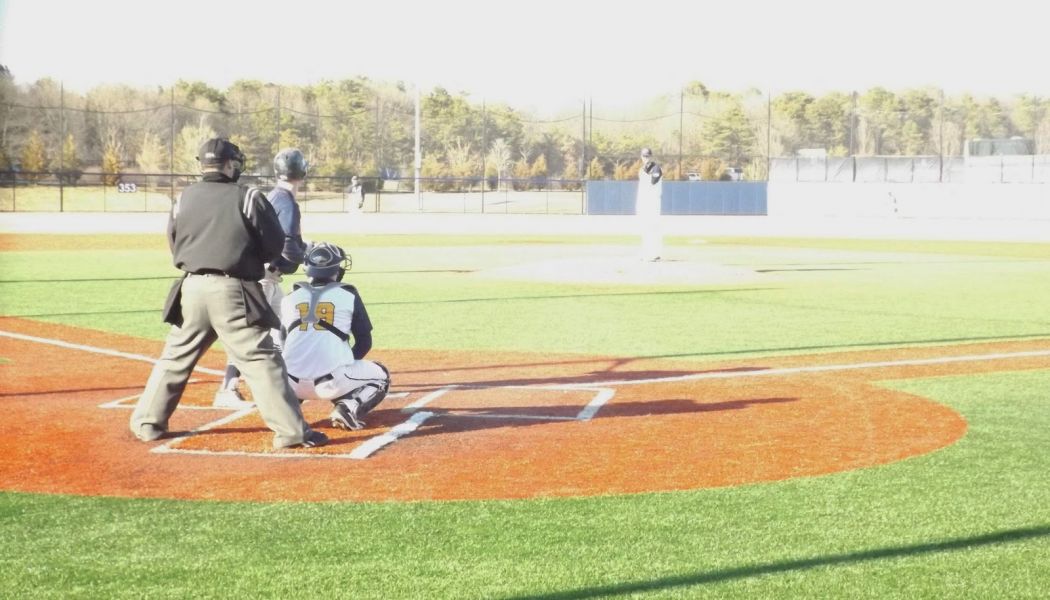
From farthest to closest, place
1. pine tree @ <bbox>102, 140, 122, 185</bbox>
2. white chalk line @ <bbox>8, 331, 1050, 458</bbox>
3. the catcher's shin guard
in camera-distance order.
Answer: pine tree @ <bbox>102, 140, 122, 185</bbox> < the catcher's shin guard < white chalk line @ <bbox>8, 331, 1050, 458</bbox>

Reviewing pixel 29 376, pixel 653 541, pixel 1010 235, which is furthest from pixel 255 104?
pixel 653 541

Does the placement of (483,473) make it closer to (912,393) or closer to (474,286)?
(912,393)

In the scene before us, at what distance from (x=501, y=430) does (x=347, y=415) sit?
1.06m

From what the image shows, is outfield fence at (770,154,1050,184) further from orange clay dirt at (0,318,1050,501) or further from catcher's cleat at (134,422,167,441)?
catcher's cleat at (134,422,167,441)

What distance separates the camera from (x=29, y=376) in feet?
33.7

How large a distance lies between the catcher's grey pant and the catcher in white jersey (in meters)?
0.62

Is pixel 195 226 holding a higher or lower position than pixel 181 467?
higher

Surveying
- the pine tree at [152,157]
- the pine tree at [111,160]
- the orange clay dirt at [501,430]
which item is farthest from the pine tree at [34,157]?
the orange clay dirt at [501,430]

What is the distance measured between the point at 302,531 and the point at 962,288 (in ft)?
56.9

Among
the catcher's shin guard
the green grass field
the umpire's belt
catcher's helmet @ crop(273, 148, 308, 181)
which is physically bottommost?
the green grass field

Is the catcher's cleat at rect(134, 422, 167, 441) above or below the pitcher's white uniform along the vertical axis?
below

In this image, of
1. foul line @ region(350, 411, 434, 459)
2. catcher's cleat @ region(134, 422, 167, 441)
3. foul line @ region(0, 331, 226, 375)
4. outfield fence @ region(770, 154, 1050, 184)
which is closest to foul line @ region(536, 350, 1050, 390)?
foul line @ region(350, 411, 434, 459)

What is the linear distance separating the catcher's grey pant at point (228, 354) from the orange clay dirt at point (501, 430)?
214mm

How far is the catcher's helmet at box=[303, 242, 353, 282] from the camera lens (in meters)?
7.95
